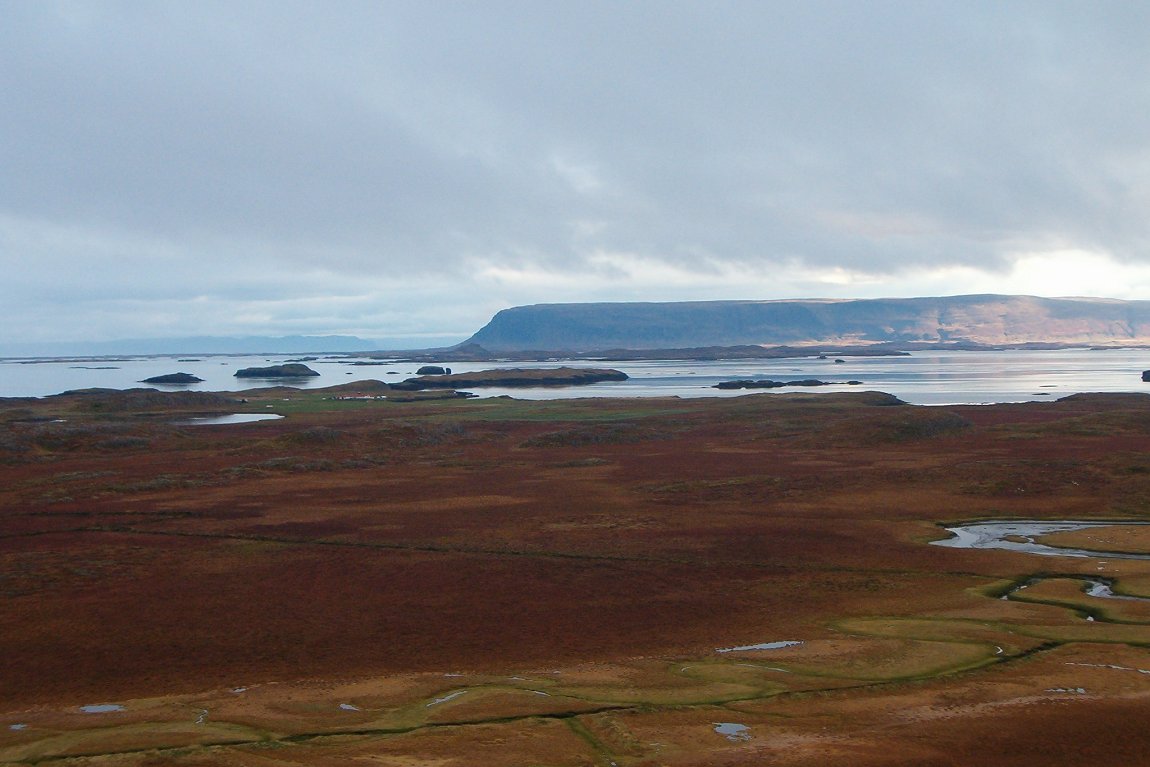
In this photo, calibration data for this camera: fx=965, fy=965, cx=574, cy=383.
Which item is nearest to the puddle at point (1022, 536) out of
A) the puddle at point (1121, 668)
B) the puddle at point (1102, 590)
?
the puddle at point (1102, 590)

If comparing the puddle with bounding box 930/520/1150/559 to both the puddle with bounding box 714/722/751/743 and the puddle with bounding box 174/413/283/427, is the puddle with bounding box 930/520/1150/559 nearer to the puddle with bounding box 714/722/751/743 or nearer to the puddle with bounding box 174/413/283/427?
the puddle with bounding box 714/722/751/743

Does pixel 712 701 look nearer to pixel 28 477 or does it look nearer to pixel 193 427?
pixel 28 477

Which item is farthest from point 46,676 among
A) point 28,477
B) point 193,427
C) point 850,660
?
point 193,427

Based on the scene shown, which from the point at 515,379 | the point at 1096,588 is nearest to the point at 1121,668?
the point at 1096,588

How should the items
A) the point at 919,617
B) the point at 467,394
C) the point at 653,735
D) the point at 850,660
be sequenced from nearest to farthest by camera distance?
1. the point at 653,735
2. the point at 850,660
3. the point at 919,617
4. the point at 467,394

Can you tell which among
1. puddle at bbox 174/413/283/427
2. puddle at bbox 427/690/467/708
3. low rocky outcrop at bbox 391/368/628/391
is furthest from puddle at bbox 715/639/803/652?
low rocky outcrop at bbox 391/368/628/391

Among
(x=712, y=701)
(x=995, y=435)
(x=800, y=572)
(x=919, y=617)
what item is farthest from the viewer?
(x=995, y=435)

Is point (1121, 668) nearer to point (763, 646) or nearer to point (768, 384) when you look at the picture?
point (763, 646)
